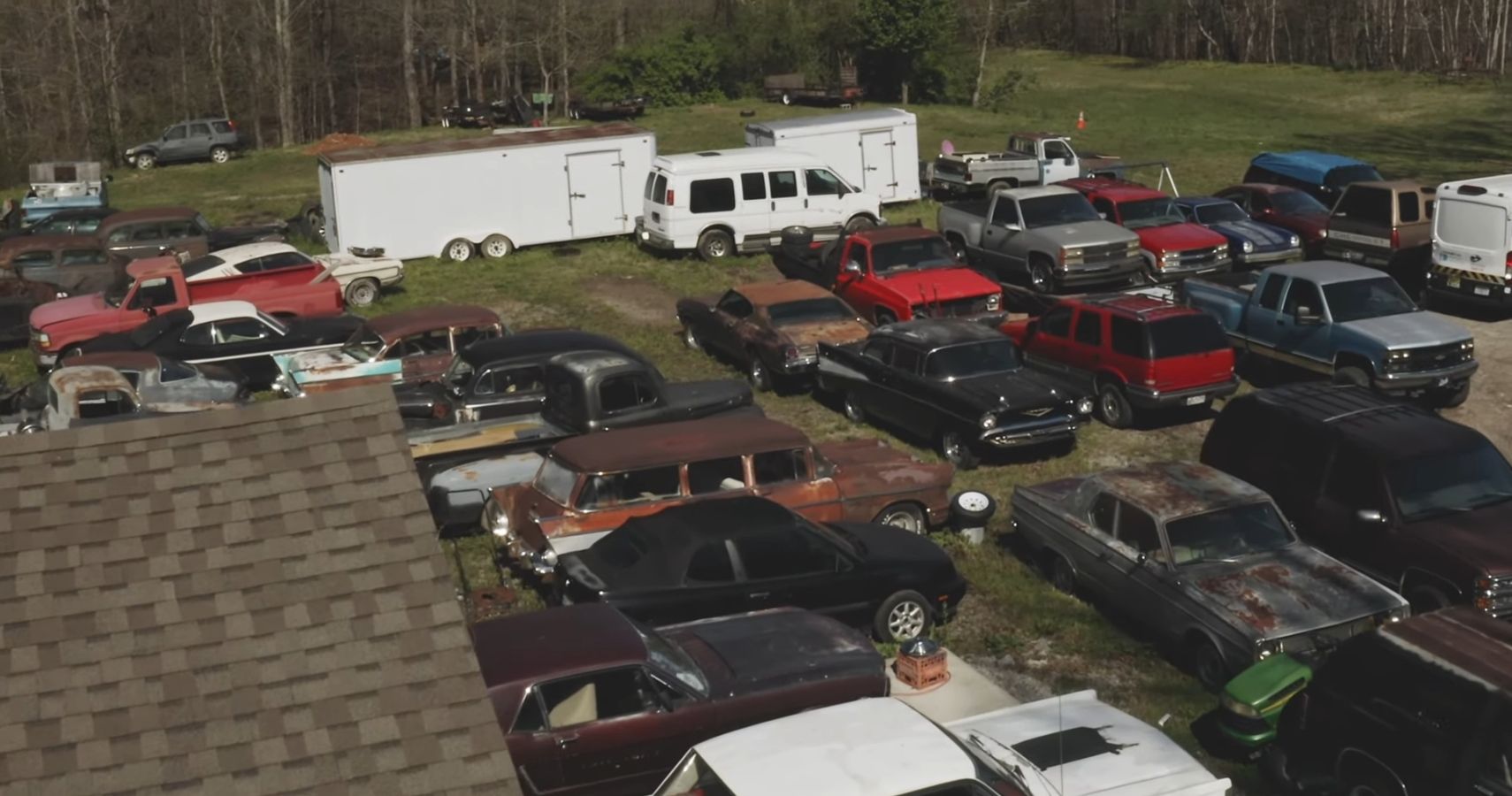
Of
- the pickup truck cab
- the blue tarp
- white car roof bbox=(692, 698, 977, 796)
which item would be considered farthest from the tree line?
white car roof bbox=(692, 698, 977, 796)

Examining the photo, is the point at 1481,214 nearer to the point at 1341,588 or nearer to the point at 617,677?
the point at 1341,588

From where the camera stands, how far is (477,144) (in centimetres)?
2864

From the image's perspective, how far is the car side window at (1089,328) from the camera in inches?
752

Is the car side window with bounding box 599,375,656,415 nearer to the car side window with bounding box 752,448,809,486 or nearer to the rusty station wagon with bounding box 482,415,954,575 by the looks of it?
the rusty station wagon with bounding box 482,415,954,575

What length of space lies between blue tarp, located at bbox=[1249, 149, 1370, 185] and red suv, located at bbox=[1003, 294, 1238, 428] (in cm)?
1251

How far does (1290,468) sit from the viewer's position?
14.8m

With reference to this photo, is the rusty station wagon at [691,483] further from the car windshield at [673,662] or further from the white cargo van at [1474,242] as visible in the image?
the white cargo van at [1474,242]

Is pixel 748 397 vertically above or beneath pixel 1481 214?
beneath

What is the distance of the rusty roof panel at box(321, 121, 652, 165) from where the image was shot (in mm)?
28078

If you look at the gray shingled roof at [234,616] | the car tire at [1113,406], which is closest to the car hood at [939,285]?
A: the car tire at [1113,406]

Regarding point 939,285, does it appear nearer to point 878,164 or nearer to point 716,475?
point 716,475

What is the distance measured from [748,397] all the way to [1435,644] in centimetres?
974

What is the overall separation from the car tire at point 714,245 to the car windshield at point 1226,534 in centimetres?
1626

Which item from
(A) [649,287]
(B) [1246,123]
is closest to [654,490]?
(A) [649,287]
